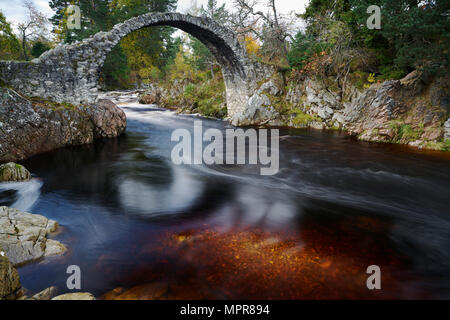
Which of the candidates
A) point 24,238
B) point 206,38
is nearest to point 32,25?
point 206,38

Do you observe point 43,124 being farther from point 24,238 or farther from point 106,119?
point 24,238

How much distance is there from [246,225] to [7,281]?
2.87 m

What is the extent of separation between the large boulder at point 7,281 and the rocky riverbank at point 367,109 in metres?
10.8

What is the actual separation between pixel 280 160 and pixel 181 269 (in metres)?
5.99

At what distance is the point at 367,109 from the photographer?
9.92 metres

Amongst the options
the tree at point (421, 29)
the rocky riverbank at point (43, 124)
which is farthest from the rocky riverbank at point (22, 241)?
the tree at point (421, 29)

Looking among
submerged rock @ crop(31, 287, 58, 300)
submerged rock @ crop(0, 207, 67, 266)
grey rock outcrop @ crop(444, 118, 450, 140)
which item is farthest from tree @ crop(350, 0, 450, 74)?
submerged rock @ crop(0, 207, 67, 266)

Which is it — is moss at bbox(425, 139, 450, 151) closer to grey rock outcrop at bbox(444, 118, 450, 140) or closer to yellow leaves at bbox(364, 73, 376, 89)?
grey rock outcrop at bbox(444, 118, 450, 140)

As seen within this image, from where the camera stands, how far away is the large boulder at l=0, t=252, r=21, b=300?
2.06m

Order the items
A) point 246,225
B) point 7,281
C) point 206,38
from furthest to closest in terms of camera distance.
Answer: point 206,38
point 246,225
point 7,281

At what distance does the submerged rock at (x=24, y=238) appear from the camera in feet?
9.02

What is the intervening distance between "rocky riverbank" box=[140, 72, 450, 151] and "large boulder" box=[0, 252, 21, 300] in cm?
1078
